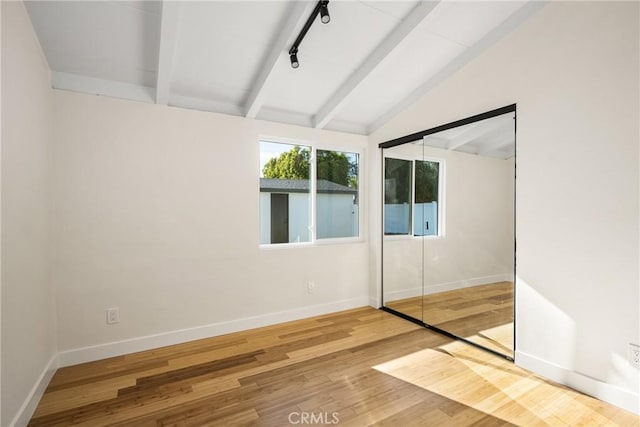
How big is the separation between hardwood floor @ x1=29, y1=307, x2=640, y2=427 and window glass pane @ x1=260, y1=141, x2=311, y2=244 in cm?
119

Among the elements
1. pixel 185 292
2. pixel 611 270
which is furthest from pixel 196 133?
pixel 611 270

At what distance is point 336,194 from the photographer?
3982 mm

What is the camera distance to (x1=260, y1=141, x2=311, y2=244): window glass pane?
3.48 metres

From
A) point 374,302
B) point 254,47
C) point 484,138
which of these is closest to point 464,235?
point 484,138

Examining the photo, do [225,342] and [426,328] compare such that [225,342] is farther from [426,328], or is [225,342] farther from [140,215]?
[426,328]

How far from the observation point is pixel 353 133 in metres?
3.99

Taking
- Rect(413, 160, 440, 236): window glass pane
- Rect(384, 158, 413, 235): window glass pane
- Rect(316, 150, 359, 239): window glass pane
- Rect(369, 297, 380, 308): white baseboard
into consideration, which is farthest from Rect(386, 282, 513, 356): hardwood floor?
Rect(316, 150, 359, 239): window glass pane

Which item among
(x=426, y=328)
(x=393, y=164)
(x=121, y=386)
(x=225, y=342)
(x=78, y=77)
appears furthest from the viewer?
(x=393, y=164)

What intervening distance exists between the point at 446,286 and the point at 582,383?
4.23 ft

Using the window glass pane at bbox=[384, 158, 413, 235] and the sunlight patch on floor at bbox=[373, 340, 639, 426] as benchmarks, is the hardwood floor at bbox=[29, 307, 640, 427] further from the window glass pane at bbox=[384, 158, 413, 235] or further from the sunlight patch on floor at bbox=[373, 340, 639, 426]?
the window glass pane at bbox=[384, 158, 413, 235]

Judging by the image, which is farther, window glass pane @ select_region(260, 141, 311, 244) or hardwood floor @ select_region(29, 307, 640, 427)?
window glass pane @ select_region(260, 141, 311, 244)

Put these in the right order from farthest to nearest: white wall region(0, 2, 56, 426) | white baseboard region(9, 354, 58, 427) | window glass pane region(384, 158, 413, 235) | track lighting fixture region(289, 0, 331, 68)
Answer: window glass pane region(384, 158, 413, 235) → track lighting fixture region(289, 0, 331, 68) → white baseboard region(9, 354, 58, 427) → white wall region(0, 2, 56, 426)

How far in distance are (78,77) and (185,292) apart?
81.1 inches

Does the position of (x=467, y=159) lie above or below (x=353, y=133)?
below
